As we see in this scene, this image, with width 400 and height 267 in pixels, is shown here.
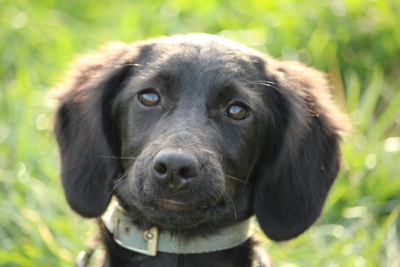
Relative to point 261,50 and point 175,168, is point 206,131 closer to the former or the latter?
point 175,168

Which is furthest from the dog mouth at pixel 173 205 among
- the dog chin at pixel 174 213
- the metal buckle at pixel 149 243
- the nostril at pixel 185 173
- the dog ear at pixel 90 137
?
the dog ear at pixel 90 137

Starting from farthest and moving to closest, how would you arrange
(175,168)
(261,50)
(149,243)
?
(261,50)
(149,243)
(175,168)

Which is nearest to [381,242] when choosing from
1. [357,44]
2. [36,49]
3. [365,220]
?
[365,220]

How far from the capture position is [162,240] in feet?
9.18

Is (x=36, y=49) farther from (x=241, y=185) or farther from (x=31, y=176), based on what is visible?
(x=241, y=185)

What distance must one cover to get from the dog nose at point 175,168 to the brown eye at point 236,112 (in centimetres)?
46

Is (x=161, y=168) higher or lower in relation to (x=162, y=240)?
higher

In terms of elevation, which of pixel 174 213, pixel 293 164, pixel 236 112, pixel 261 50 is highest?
pixel 236 112

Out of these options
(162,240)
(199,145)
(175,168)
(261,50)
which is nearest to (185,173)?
(175,168)

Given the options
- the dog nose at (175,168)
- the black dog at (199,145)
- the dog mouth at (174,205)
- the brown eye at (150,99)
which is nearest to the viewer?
the dog nose at (175,168)

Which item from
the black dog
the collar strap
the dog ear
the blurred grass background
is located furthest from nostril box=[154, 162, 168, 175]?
the blurred grass background

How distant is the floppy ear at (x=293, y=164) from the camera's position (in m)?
2.98

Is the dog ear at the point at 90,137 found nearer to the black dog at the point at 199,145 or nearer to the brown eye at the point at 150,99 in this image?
the black dog at the point at 199,145

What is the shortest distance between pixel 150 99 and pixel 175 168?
0.56 metres
